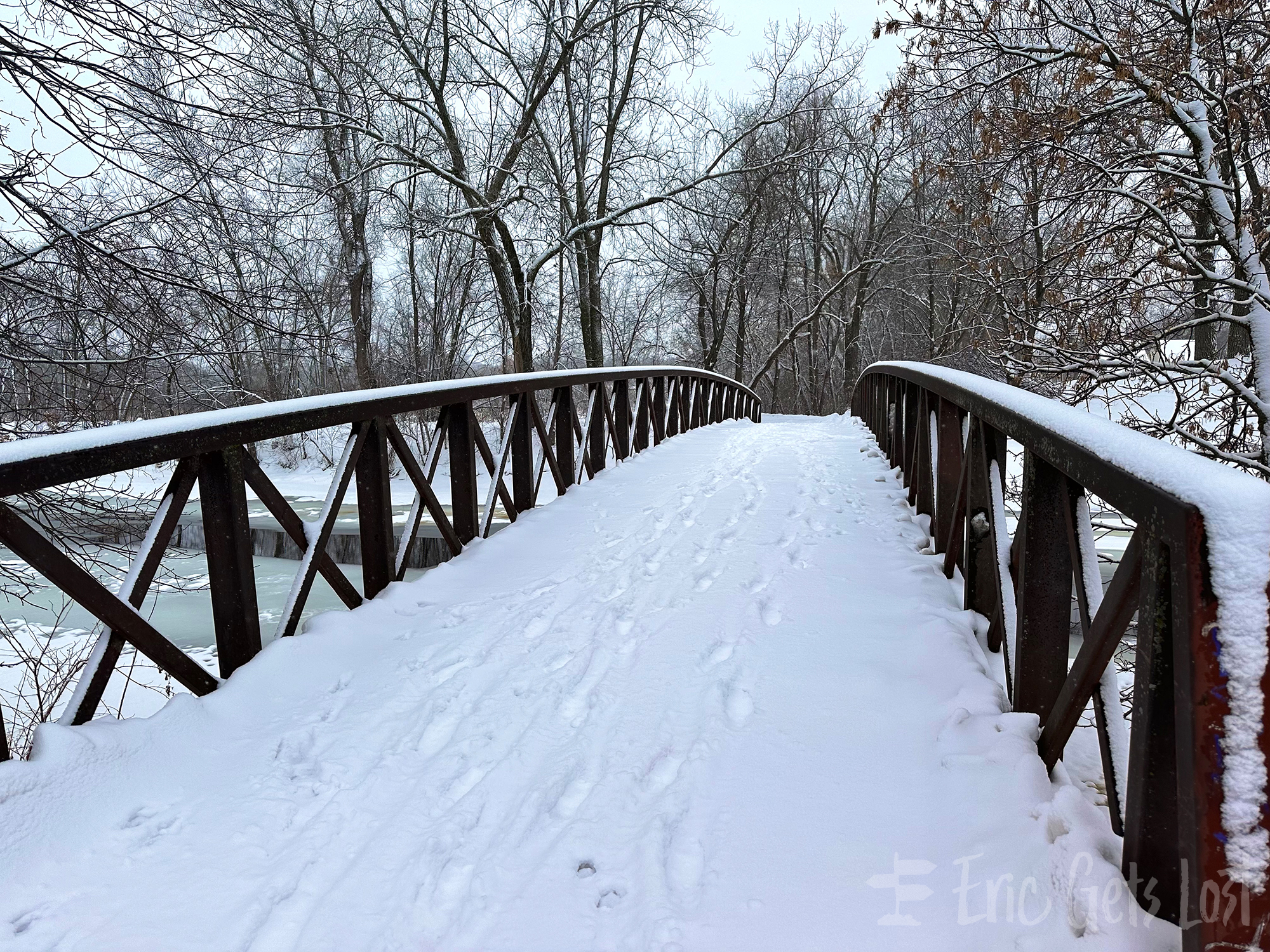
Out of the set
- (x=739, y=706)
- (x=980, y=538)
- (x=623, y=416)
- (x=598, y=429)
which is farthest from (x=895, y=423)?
(x=739, y=706)

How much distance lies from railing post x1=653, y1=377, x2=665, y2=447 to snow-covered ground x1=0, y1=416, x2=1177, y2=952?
6.79m

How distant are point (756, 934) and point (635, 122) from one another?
1742cm

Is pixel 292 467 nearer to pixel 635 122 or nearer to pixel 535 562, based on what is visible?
pixel 635 122

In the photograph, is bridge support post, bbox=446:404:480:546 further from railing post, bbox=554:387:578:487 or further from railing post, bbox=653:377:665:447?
railing post, bbox=653:377:665:447

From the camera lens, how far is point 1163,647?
1407 mm

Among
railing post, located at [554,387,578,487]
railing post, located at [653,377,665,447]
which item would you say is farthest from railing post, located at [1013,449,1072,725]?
railing post, located at [653,377,665,447]

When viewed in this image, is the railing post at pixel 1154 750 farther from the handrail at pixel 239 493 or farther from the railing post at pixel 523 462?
the railing post at pixel 523 462

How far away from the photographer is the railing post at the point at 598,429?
7531 mm

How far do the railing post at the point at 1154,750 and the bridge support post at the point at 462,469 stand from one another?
3635mm

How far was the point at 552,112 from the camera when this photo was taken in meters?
17.1

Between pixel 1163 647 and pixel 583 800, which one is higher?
pixel 1163 647

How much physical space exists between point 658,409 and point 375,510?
699 cm

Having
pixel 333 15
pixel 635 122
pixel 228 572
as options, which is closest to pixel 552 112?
pixel 635 122

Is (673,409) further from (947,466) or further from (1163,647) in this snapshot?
(1163,647)
